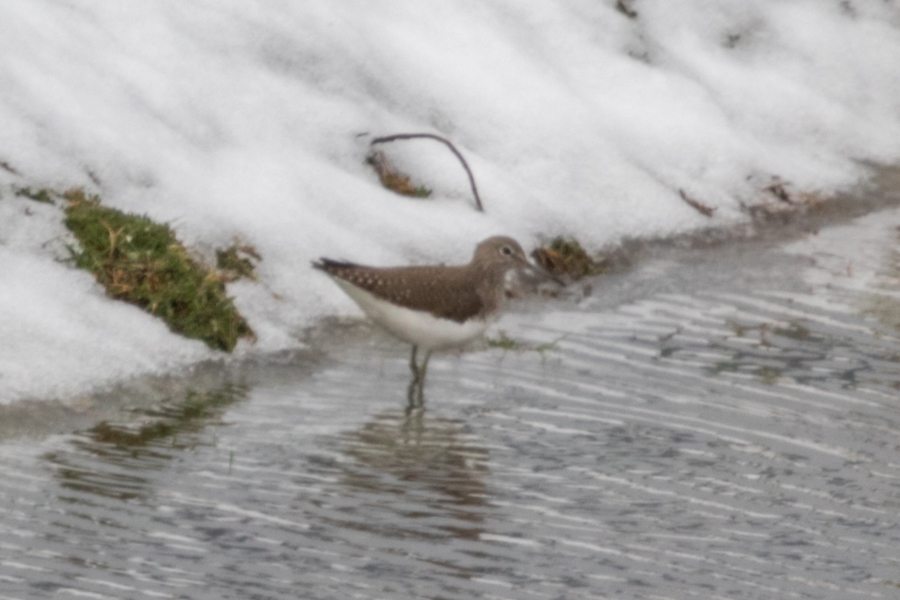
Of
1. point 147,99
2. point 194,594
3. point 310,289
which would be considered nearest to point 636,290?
point 310,289

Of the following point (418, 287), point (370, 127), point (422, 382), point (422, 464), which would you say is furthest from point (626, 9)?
point (422, 464)

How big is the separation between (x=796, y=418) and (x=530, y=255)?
12.1 ft

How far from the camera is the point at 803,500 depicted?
716cm

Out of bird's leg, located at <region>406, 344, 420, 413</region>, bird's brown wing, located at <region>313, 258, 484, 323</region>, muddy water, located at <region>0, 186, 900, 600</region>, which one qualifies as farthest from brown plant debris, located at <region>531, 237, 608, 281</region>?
bird's leg, located at <region>406, 344, 420, 413</region>

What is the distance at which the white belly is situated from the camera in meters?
9.43

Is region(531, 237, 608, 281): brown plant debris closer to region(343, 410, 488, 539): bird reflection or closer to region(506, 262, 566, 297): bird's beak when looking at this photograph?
region(506, 262, 566, 297): bird's beak

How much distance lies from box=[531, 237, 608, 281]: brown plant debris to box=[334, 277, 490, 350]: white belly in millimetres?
2372

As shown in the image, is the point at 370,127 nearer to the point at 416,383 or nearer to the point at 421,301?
the point at 421,301

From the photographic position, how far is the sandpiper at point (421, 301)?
9.39 metres

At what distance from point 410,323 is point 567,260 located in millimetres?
2772

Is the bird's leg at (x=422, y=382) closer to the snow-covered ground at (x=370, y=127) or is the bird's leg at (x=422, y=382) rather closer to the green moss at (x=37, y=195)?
the snow-covered ground at (x=370, y=127)

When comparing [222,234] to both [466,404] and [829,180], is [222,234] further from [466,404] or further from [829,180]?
[829,180]

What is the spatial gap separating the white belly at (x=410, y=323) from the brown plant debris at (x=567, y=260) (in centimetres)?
237

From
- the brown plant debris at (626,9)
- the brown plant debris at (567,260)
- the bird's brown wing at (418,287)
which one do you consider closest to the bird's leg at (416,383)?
the bird's brown wing at (418,287)
